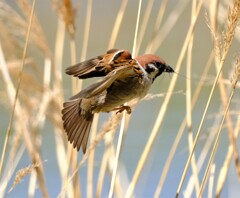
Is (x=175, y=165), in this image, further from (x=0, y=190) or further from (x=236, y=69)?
(x=236, y=69)

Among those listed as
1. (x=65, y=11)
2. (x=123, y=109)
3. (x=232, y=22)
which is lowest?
(x=123, y=109)

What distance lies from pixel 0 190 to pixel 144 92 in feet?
1.92

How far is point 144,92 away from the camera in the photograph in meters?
1.52

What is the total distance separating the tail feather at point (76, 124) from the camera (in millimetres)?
1504

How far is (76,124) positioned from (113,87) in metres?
0.12

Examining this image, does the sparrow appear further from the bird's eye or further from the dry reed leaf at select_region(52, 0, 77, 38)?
the dry reed leaf at select_region(52, 0, 77, 38)

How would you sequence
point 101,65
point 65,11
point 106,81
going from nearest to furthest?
point 106,81 → point 101,65 → point 65,11

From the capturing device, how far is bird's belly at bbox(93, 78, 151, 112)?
1.51m

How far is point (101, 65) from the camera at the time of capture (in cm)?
147

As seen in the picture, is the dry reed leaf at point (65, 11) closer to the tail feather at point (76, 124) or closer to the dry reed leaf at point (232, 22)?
the tail feather at point (76, 124)

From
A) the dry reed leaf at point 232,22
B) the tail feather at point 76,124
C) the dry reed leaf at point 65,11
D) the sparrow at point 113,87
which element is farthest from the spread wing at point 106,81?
the dry reed leaf at point 65,11

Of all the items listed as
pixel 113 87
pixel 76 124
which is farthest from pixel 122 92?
pixel 76 124

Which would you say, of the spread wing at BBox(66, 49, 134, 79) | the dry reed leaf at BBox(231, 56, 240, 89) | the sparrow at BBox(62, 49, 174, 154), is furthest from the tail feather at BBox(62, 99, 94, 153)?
the dry reed leaf at BBox(231, 56, 240, 89)

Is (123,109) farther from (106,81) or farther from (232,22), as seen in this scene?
(232,22)
